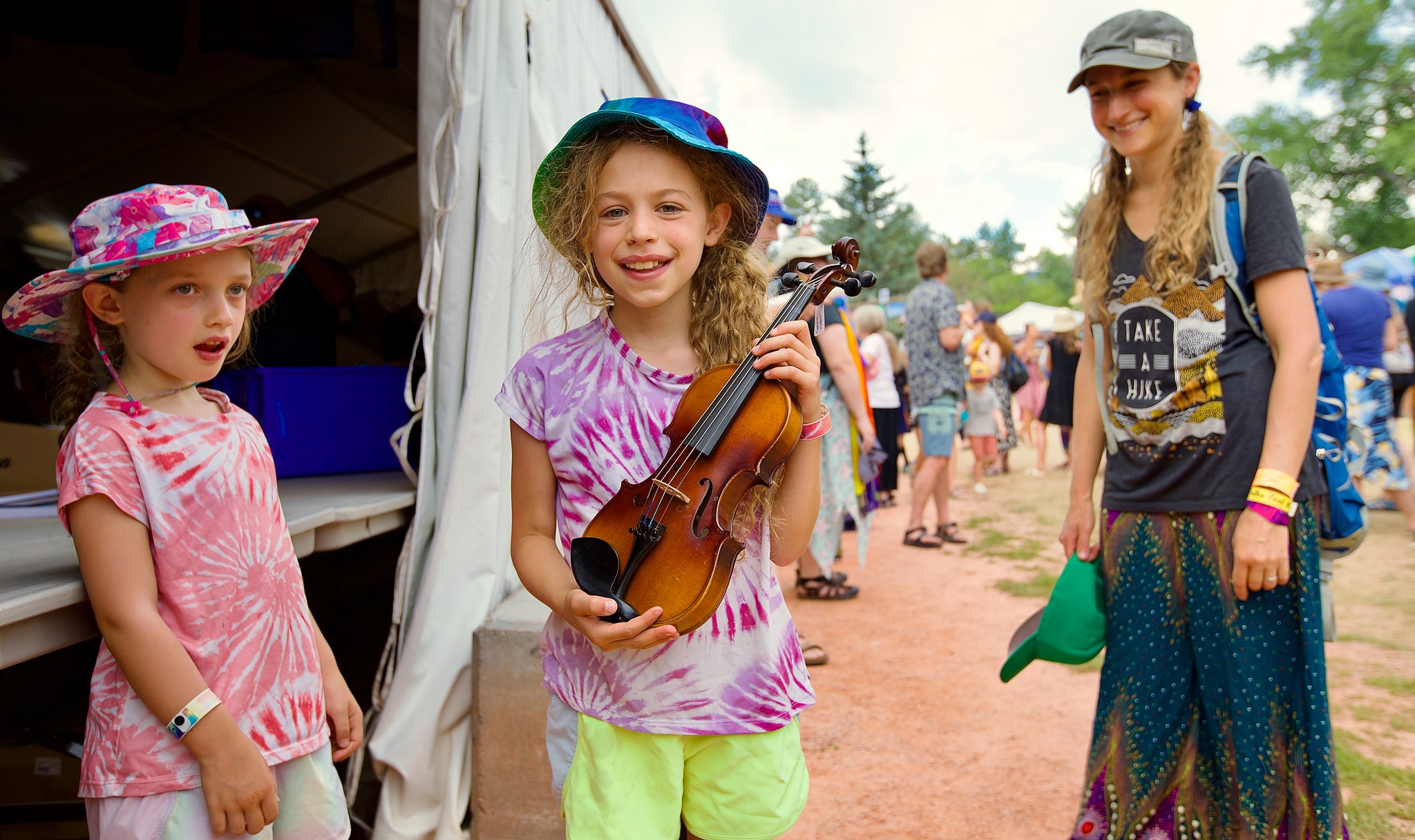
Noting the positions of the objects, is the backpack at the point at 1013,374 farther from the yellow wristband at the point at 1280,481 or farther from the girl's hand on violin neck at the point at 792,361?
the girl's hand on violin neck at the point at 792,361

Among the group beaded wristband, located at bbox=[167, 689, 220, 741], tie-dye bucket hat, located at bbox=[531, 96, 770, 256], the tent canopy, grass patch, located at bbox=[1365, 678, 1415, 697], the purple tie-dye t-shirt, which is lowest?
grass patch, located at bbox=[1365, 678, 1415, 697]

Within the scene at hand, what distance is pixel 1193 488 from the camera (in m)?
2.12

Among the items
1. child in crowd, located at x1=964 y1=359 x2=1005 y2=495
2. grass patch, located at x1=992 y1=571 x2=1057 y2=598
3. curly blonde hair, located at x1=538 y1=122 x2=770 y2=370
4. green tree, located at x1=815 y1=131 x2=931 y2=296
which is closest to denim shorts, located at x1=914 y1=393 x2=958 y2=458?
grass patch, located at x1=992 y1=571 x2=1057 y2=598

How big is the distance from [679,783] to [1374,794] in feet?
9.09

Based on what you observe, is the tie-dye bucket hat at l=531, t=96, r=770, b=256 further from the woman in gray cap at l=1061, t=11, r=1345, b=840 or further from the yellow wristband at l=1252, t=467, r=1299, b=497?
the yellow wristband at l=1252, t=467, r=1299, b=497

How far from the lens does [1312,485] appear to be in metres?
2.04

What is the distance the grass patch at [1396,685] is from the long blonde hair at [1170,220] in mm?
2841

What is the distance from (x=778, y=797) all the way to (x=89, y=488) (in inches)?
48.9

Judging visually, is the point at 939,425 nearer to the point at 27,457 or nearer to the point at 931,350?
the point at 931,350

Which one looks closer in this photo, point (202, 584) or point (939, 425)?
point (202, 584)

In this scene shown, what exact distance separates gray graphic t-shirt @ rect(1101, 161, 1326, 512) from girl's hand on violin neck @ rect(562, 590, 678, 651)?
147 centimetres

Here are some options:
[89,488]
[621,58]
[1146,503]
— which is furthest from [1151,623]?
[621,58]

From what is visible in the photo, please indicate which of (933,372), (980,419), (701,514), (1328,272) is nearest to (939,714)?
(701,514)

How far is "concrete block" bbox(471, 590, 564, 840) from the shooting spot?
102 inches
